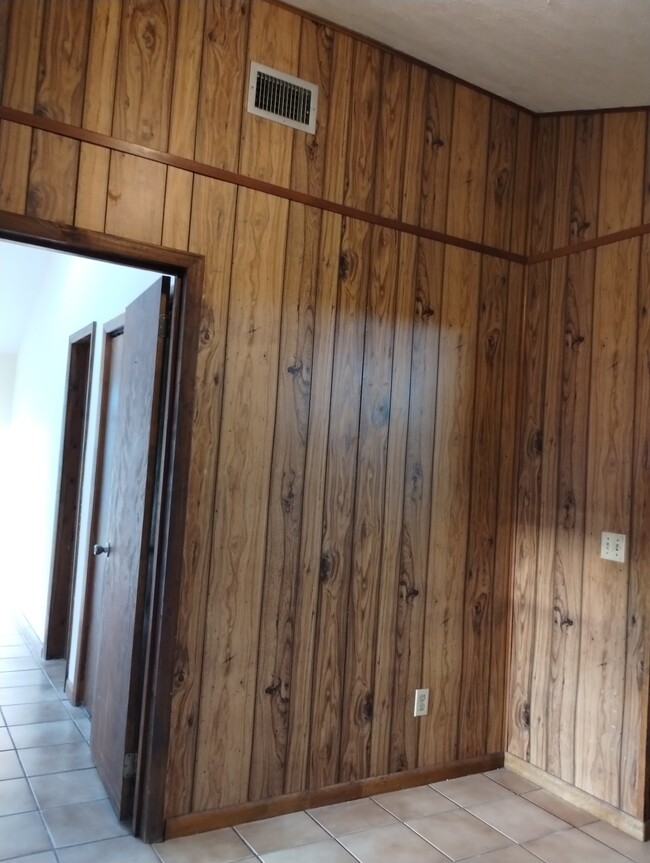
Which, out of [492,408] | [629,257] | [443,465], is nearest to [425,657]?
[443,465]

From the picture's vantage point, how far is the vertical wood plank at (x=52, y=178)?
81.6 inches

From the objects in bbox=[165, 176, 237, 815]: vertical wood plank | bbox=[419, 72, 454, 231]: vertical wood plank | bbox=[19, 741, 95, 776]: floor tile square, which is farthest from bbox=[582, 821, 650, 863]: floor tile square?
bbox=[419, 72, 454, 231]: vertical wood plank

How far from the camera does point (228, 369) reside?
93.9 inches

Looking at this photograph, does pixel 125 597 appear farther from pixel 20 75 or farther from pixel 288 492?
pixel 20 75

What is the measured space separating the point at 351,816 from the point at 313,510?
45.5 inches

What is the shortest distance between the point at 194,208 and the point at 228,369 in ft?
1.89

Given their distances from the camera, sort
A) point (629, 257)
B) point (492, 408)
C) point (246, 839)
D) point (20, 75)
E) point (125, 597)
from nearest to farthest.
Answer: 1. point (20, 75)
2. point (246, 839)
3. point (125, 597)
4. point (629, 257)
5. point (492, 408)

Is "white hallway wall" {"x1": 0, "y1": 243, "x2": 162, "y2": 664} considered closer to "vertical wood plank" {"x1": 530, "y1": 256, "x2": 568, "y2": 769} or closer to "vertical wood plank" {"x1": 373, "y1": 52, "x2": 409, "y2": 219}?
"vertical wood plank" {"x1": 373, "y1": 52, "x2": 409, "y2": 219}

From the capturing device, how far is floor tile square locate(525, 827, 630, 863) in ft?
7.49

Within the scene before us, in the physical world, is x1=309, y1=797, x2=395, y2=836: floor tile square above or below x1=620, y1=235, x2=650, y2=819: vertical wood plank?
below

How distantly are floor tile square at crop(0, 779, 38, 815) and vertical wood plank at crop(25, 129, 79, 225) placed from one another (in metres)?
2.07

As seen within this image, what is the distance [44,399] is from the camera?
17.0 ft

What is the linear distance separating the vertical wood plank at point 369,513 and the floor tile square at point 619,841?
2.87 ft

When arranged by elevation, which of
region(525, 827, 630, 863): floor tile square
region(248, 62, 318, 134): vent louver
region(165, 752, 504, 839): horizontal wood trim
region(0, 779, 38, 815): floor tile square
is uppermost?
region(248, 62, 318, 134): vent louver
